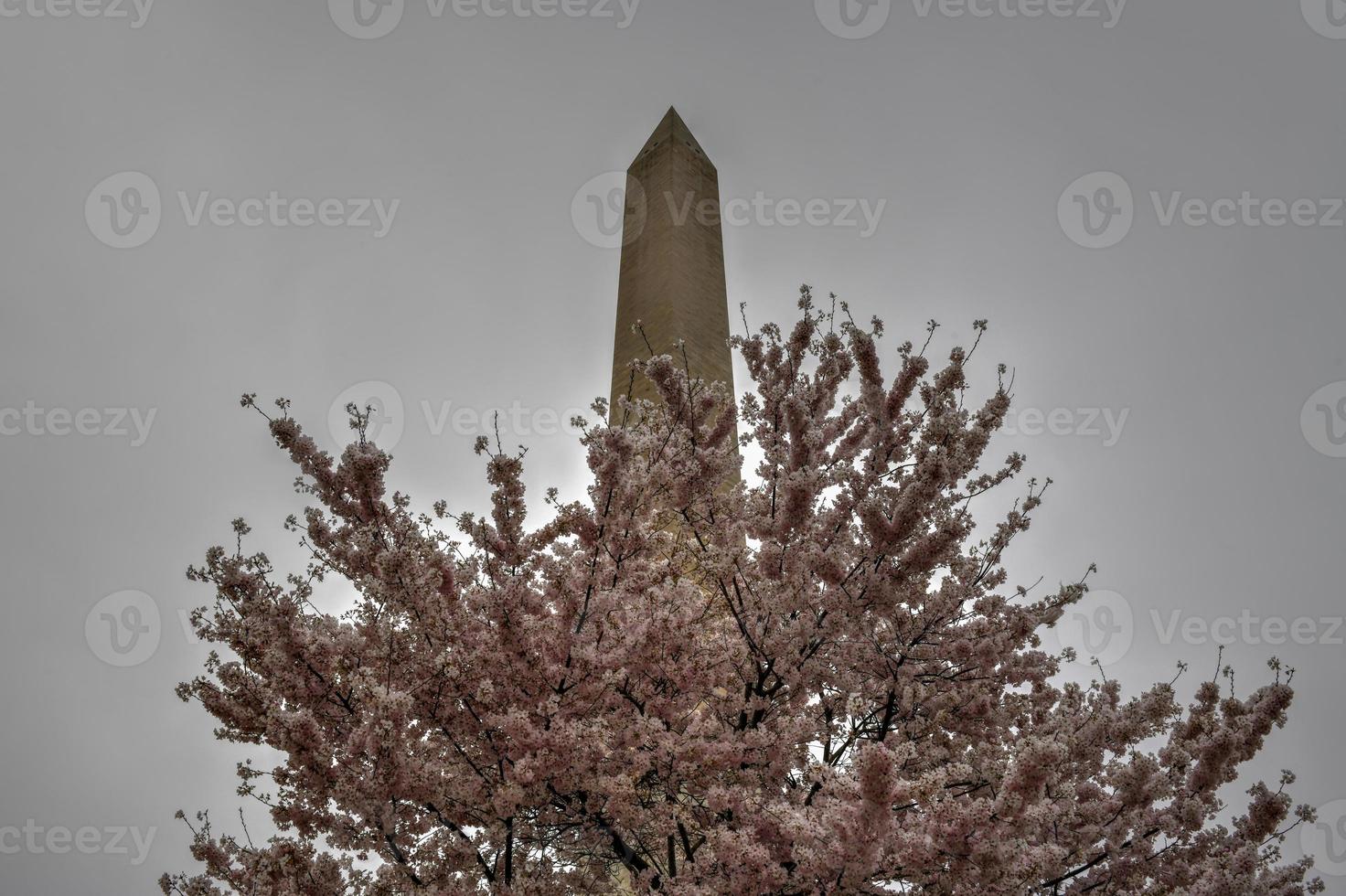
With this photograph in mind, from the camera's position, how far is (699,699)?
5.07 m

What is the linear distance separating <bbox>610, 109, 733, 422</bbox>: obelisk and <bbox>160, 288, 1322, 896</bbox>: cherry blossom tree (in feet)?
18.8

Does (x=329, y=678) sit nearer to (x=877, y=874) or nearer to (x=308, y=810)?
(x=308, y=810)

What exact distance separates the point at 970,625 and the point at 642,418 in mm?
2763

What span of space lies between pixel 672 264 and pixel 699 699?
8.63 m

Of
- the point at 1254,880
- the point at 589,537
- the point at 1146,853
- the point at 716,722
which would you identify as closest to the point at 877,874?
the point at 716,722

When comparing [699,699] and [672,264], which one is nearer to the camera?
[699,699]

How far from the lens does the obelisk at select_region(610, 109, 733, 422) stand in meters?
11.6

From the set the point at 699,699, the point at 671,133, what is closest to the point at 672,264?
the point at 671,133

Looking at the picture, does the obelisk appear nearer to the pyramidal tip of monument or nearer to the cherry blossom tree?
the pyramidal tip of monument

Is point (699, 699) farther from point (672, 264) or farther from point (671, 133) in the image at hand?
point (671, 133)

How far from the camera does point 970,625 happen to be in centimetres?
518

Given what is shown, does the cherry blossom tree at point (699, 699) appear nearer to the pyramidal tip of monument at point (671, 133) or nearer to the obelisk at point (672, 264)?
the obelisk at point (672, 264)

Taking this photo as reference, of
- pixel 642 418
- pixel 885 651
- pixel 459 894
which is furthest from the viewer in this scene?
pixel 642 418

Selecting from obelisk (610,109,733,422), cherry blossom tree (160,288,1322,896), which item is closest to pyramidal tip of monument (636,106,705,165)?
obelisk (610,109,733,422)
